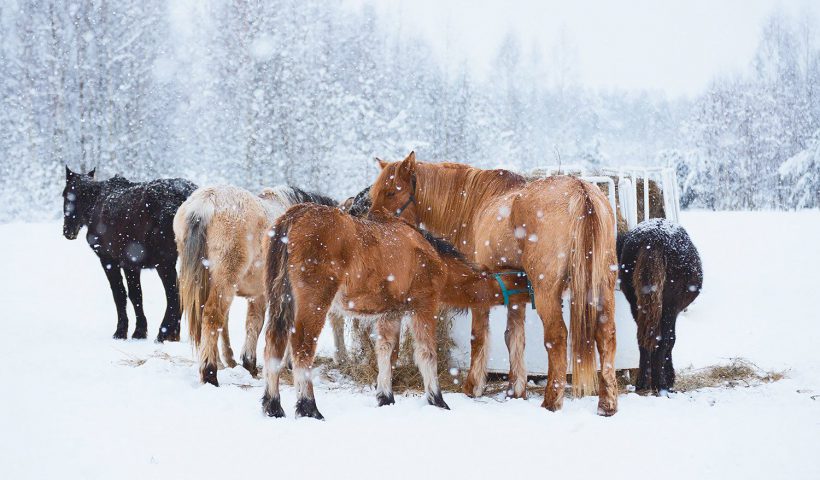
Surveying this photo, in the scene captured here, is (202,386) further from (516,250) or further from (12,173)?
(12,173)

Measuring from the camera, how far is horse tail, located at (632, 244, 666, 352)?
5.27m

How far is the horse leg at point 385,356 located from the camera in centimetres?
472

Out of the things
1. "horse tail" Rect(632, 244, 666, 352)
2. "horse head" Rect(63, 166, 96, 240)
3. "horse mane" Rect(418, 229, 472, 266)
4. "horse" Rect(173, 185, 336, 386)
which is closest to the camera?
"horse mane" Rect(418, 229, 472, 266)

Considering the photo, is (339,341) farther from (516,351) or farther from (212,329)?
(516,351)

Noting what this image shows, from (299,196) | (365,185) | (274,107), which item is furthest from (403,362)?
(365,185)

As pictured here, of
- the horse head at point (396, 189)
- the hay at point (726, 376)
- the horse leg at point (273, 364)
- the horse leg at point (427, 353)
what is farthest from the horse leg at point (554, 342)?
the horse leg at point (273, 364)

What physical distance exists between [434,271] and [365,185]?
2106 centimetres

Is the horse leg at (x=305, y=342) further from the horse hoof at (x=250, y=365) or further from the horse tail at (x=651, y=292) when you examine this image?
the horse tail at (x=651, y=292)

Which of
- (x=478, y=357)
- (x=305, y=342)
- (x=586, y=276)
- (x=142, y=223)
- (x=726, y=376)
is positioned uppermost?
(x=142, y=223)

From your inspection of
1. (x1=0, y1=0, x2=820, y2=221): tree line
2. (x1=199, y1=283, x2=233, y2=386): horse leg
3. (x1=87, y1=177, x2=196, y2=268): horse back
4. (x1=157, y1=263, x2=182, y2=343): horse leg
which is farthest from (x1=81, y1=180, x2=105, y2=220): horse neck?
(x1=0, y1=0, x2=820, y2=221): tree line

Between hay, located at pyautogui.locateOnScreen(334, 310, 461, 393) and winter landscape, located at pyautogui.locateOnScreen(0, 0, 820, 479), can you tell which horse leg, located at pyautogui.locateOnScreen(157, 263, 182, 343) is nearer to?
winter landscape, located at pyautogui.locateOnScreen(0, 0, 820, 479)

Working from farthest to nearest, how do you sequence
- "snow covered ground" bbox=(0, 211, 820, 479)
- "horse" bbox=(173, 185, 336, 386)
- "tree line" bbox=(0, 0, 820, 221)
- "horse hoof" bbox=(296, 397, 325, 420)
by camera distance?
"tree line" bbox=(0, 0, 820, 221), "horse" bbox=(173, 185, 336, 386), "horse hoof" bbox=(296, 397, 325, 420), "snow covered ground" bbox=(0, 211, 820, 479)

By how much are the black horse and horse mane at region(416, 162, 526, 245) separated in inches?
142

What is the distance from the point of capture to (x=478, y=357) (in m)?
5.23
